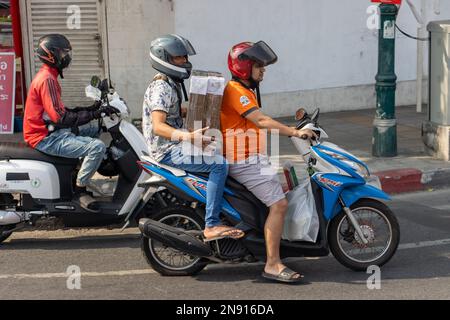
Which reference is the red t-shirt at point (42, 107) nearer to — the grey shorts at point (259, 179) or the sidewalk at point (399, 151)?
the grey shorts at point (259, 179)

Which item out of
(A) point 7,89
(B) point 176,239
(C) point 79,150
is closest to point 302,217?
(B) point 176,239

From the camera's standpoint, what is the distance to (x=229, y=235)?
582 cm

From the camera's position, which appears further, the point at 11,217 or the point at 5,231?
the point at 5,231

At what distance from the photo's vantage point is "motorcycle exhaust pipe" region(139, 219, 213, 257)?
19.4 feet

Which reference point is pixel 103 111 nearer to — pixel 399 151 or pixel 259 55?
pixel 259 55

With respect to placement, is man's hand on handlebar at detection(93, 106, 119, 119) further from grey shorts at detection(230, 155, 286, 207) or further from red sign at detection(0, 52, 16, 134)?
red sign at detection(0, 52, 16, 134)

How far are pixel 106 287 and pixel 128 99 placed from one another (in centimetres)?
584

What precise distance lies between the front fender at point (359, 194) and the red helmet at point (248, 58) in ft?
3.71

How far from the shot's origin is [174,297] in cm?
571

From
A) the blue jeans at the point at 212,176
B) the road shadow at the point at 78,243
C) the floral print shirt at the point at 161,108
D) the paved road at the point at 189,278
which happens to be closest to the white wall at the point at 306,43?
the road shadow at the point at 78,243

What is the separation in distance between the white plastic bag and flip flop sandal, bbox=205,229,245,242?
356mm

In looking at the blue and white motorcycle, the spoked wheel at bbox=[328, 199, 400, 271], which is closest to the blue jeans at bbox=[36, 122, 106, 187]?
the blue and white motorcycle

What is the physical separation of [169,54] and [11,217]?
2.02 meters
